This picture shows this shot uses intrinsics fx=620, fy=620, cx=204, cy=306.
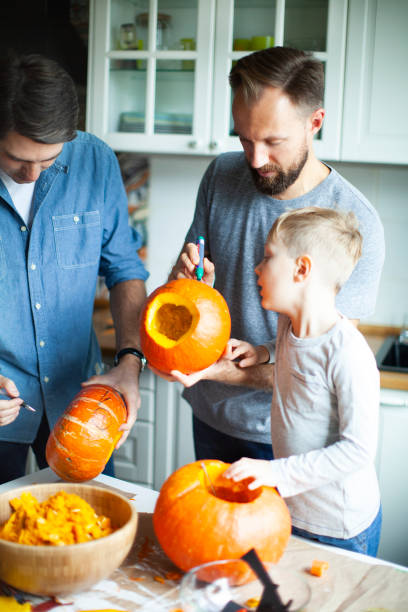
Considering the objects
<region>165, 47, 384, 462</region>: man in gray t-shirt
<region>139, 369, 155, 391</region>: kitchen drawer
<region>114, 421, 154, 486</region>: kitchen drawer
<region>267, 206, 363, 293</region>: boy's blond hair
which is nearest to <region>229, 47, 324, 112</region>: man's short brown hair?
<region>165, 47, 384, 462</region>: man in gray t-shirt

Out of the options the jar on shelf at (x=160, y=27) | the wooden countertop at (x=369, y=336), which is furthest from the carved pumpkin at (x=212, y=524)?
the jar on shelf at (x=160, y=27)

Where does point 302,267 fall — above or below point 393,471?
above

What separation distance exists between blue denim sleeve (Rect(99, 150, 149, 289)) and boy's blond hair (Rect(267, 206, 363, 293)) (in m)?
0.58

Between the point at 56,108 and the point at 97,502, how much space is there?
0.76 m

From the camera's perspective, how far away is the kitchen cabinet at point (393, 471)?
2039 mm

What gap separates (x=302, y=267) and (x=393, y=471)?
1.25m

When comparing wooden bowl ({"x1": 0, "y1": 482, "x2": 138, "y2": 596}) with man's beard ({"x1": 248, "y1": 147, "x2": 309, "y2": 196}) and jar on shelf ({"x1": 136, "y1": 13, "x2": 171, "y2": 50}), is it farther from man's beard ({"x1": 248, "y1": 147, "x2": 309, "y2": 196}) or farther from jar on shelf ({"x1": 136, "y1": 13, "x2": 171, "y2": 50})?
jar on shelf ({"x1": 136, "y1": 13, "x2": 171, "y2": 50})

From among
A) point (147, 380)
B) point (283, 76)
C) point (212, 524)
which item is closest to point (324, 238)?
point (283, 76)

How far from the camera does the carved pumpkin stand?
0.83 m

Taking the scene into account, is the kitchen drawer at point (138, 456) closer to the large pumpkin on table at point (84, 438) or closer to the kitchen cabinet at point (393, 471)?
the kitchen cabinet at point (393, 471)

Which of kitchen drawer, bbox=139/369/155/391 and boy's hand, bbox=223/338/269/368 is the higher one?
boy's hand, bbox=223/338/269/368

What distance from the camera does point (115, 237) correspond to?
5.24 ft

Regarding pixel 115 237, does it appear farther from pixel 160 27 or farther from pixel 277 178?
pixel 160 27

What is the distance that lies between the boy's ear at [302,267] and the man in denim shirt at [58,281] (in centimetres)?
43
